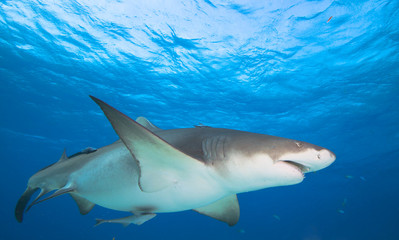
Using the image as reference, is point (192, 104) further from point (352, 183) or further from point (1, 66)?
point (352, 183)

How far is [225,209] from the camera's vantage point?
3.63 meters

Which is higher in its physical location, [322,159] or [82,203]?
[322,159]

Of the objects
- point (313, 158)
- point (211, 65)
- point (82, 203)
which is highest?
point (211, 65)

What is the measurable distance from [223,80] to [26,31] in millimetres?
11706

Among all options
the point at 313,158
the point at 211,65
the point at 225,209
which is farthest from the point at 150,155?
the point at 211,65

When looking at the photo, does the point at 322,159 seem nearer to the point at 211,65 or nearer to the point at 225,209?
the point at 225,209

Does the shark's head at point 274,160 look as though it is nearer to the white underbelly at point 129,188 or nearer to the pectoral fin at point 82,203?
the white underbelly at point 129,188

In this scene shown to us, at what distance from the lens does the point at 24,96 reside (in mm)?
19391

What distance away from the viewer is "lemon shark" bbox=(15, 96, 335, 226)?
222 cm

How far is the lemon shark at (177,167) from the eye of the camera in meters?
2.22

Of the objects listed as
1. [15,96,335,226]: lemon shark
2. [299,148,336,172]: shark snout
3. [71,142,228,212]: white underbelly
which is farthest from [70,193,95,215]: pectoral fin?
[299,148,336,172]: shark snout

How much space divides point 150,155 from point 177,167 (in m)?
0.34

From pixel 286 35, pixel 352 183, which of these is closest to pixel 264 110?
pixel 286 35

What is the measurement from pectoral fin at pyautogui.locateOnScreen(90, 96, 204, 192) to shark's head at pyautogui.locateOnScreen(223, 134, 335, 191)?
456 millimetres
